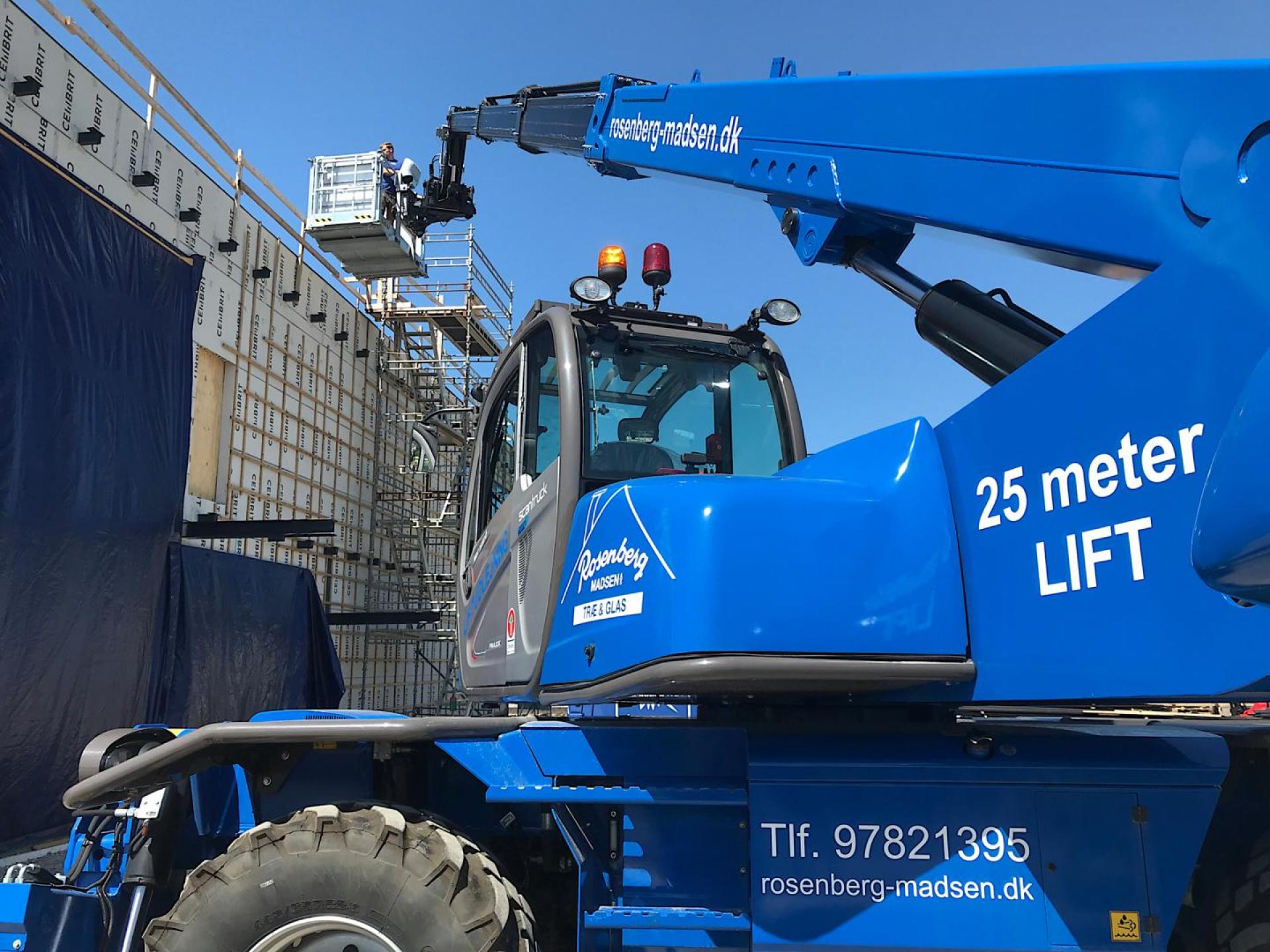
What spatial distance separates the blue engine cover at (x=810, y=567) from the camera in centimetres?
247

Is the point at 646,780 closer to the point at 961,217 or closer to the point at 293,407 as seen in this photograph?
the point at 961,217

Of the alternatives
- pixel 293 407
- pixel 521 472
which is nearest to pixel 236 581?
pixel 293 407

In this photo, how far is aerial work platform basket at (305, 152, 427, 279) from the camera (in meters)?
13.8

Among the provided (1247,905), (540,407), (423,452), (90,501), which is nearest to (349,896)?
(540,407)

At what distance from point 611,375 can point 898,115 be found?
65.4 inches

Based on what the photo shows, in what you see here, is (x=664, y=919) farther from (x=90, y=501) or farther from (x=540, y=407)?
(x=90, y=501)

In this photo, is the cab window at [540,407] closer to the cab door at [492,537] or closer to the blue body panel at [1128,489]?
the cab door at [492,537]

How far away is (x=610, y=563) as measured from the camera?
9.22 feet

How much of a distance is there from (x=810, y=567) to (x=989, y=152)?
1.21 m

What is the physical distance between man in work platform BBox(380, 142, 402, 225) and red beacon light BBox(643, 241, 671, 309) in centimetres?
1025

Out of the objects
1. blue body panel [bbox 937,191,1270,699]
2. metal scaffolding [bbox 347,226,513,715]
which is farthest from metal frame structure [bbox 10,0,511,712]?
blue body panel [bbox 937,191,1270,699]

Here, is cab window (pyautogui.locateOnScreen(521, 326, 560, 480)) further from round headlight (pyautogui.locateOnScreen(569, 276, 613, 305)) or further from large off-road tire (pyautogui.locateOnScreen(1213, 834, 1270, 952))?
large off-road tire (pyautogui.locateOnScreen(1213, 834, 1270, 952))

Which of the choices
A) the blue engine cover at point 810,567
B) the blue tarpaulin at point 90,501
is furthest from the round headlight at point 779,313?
the blue tarpaulin at point 90,501

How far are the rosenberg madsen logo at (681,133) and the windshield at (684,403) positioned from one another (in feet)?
2.83
